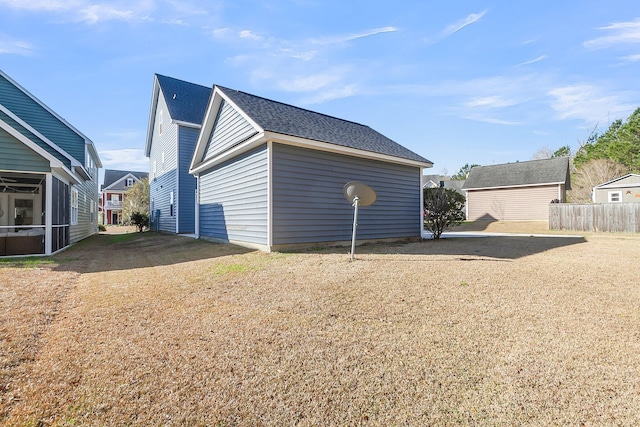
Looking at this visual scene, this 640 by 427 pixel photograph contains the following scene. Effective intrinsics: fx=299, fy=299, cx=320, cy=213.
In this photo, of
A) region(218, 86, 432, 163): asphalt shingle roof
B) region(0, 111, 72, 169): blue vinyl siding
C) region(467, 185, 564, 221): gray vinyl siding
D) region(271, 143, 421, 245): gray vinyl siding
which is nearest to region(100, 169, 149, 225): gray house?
region(0, 111, 72, 169): blue vinyl siding

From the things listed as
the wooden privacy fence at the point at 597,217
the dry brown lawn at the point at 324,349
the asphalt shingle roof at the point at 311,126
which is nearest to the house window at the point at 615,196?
the wooden privacy fence at the point at 597,217

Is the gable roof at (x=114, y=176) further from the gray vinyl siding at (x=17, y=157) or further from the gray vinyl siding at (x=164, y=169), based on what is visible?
the gray vinyl siding at (x=17, y=157)

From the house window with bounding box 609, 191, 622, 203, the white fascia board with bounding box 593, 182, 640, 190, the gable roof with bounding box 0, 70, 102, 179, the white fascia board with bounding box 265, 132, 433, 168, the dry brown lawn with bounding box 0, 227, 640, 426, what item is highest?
the gable roof with bounding box 0, 70, 102, 179

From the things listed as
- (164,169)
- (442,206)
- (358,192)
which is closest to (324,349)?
(358,192)

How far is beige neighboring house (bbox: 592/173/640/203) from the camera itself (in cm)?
2158

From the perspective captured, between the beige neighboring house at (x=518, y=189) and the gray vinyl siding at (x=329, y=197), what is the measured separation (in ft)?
56.0

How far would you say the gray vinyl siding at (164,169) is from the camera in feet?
55.0

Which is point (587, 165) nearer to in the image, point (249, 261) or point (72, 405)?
point (249, 261)

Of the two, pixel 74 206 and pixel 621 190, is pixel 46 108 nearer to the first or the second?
pixel 74 206

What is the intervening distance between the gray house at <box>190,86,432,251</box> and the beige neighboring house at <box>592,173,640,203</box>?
20.6m

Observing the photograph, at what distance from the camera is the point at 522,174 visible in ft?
80.9

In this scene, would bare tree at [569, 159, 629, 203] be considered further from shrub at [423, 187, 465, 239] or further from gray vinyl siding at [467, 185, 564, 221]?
shrub at [423, 187, 465, 239]

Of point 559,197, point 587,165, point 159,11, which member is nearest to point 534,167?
point 559,197

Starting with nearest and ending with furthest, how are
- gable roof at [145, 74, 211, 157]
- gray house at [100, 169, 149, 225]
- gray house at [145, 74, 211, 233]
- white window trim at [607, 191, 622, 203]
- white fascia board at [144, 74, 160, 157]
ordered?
gray house at [145, 74, 211, 233] → gable roof at [145, 74, 211, 157] → white fascia board at [144, 74, 160, 157] → white window trim at [607, 191, 622, 203] → gray house at [100, 169, 149, 225]
